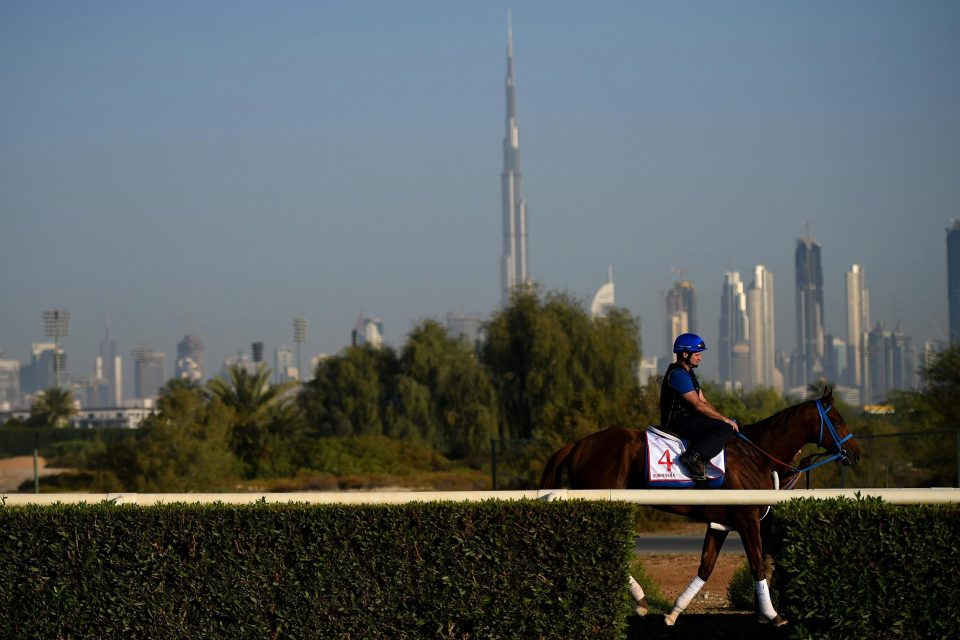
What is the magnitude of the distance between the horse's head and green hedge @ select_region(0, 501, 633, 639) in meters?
4.67

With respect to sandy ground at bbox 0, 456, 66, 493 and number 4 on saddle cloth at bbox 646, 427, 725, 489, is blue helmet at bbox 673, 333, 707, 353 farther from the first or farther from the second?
sandy ground at bbox 0, 456, 66, 493

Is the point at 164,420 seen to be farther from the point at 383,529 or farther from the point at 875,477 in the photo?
the point at 383,529

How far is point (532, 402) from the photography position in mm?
53719

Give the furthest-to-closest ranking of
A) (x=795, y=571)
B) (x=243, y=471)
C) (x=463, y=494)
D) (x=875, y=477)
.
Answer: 1. (x=243, y=471)
2. (x=875, y=477)
3. (x=463, y=494)
4. (x=795, y=571)

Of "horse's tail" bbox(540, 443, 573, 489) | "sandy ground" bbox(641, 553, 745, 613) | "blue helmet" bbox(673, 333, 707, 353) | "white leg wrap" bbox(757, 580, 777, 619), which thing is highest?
"blue helmet" bbox(673, 333, 707, 353)

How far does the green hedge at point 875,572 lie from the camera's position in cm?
594

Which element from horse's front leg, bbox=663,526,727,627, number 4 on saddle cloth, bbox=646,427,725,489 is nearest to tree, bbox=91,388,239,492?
number 4 on saddle cloth, bbox=646,427,725,489

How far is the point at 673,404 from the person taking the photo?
955 centimetres

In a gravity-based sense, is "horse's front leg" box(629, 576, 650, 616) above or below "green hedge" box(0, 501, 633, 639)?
below

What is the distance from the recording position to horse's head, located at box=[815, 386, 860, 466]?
10359 millimetres

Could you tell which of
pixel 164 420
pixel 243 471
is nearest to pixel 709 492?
pixel 164 420

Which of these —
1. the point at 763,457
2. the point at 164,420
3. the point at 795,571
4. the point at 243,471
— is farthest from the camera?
the point at 243,471

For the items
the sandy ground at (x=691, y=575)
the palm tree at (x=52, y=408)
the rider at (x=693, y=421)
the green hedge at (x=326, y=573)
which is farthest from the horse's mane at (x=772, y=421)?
the palm tree at (x=52, y=408)

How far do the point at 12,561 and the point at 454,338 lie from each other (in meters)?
56.8
